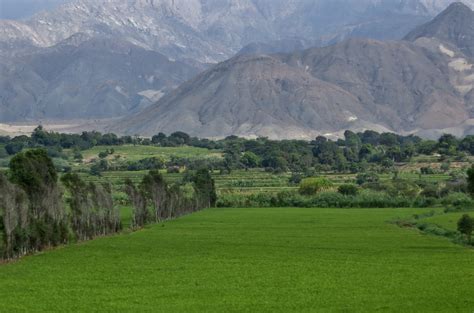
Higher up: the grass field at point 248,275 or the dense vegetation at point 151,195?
the dense vegetation at point 151,195

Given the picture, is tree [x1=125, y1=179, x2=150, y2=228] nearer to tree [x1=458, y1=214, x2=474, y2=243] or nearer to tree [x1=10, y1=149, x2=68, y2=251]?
tree [x1=10, y1=149, x2=68, y2=251]

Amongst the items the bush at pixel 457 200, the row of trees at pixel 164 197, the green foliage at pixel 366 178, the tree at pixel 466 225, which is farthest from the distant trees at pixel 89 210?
the green foliage at pixel 366 178

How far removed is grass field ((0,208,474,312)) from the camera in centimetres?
4578

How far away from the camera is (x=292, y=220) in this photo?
375 feet

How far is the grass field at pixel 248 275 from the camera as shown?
150 feet


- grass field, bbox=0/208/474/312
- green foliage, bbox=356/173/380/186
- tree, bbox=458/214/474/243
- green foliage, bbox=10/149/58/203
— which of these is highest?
green foliage, bbox=10/149/58/203

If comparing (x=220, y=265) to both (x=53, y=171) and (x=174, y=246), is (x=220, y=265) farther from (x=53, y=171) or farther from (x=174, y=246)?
(x=53, y=171)

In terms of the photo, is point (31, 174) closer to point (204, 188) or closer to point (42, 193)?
point (42, 193)

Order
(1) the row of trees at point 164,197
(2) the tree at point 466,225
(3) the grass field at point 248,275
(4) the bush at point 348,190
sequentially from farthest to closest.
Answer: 1. (4) the bush at point 348,190
2. (1) the row of trees at point 164,197
3. (2) the tree at point 466,225
4. (3) the grass field at point 248,275

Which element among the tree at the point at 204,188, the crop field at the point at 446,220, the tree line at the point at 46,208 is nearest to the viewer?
the tree line at the point at 46,208

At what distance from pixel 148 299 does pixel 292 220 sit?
6791cm

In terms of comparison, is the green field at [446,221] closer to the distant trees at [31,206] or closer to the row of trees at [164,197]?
the row of trees at [164,197]

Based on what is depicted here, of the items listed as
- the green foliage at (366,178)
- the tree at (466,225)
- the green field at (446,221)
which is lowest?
the green field at (446,221)

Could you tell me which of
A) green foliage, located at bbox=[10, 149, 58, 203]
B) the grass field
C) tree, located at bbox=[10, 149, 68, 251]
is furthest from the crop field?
green foliage, located at bbox=[10, 149, 58, 203]
